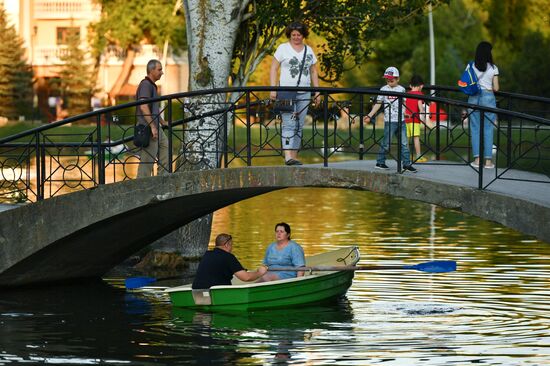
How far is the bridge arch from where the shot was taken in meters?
18.9

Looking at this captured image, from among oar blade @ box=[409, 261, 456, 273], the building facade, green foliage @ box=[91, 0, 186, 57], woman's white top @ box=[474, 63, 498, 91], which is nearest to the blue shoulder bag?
woman's white top @ box=[474, 63, 498, 91]

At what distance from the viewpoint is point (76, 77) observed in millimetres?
93188

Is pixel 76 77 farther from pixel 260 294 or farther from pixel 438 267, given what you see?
pixel 438 267

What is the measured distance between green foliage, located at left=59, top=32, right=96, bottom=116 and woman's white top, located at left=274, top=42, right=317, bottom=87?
2839 inches

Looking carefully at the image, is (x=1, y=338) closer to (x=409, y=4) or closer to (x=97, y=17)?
(x=409, y=4)

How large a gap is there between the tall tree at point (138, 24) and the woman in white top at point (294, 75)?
64.6m

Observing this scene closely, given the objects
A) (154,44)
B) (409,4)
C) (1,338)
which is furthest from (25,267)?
(154,44)

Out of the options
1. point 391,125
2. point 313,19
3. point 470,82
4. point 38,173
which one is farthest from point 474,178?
point 313,19

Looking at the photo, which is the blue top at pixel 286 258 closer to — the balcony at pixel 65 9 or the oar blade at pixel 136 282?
the oar blade at pixel 136 282

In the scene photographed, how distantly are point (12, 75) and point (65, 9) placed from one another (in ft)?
37.2

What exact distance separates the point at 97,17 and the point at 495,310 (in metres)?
80.8

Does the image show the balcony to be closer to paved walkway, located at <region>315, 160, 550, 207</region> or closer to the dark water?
the dark water

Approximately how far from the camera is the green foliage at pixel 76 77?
93.1 m

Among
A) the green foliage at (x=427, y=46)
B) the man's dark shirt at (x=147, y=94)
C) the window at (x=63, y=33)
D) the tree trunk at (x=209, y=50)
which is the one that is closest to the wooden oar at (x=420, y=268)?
the man's dark shirt at (x=147, y=94)
